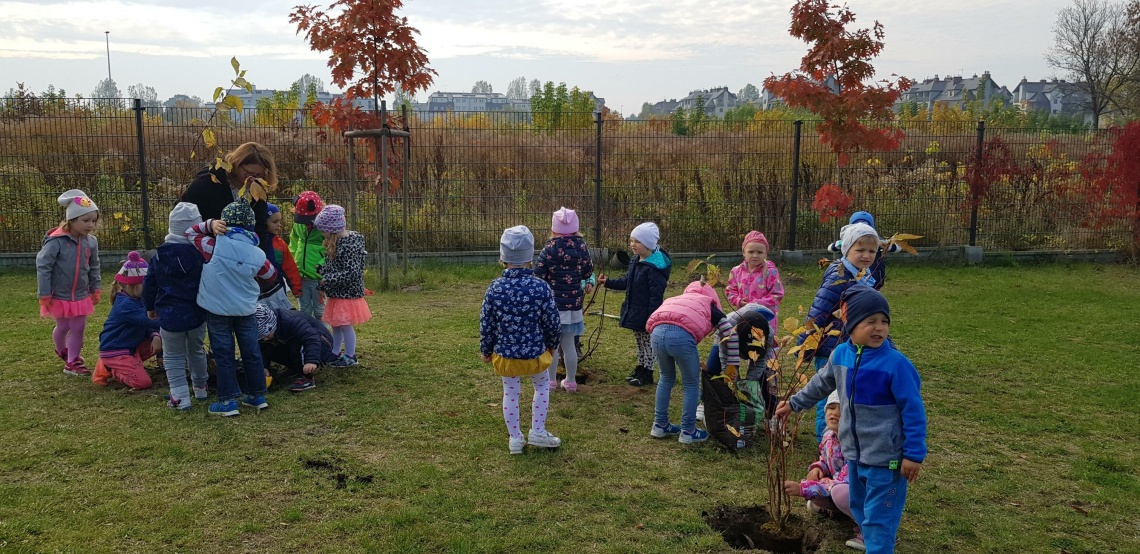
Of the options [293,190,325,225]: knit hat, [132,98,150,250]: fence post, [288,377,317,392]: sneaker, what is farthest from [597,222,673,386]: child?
[132,98,150,250]: fence post

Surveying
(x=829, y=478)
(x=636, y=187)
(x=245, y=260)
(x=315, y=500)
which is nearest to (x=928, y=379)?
(x=829, y=478)

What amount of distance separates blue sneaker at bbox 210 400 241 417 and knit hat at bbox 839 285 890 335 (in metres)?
4.20

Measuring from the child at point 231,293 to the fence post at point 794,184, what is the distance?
9142mm

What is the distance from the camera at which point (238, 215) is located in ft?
18.3

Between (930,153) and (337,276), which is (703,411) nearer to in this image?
(337,276)

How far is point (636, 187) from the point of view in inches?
503

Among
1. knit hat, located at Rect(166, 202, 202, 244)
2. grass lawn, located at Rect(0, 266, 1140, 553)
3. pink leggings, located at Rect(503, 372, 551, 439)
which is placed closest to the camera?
grass lawn, located at Rect(0, 266, 1140, 553)

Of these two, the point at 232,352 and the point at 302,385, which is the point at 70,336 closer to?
the point at 232,352

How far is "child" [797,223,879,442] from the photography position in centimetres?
470

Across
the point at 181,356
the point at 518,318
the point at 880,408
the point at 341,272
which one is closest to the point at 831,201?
the point at 341,272

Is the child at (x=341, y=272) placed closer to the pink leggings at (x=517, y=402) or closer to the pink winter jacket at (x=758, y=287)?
the pink leggings at (x=517, y=402)

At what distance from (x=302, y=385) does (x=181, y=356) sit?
0.92 meters

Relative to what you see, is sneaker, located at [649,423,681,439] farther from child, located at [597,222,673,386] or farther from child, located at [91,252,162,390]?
child, located at [91,252,162,390]

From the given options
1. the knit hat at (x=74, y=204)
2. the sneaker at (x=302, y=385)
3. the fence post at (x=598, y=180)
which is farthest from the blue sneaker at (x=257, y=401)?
the fence post at (x=598, y=180)
